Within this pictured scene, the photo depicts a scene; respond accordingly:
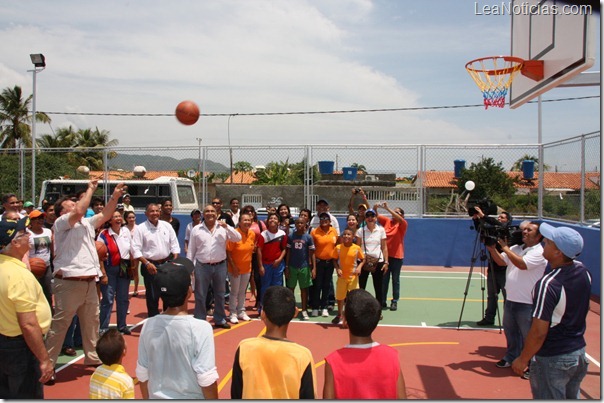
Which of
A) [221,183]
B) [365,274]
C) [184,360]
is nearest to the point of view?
[184,360]

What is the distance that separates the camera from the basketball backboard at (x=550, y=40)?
5.71 metres

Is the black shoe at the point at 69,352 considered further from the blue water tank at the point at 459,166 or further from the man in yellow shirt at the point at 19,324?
the blue water tank at the point at 459,166

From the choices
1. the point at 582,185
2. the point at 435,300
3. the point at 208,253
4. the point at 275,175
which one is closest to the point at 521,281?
the point at 208,253

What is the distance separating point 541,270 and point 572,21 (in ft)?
9.70

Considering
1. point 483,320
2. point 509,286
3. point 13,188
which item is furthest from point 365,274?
point 13,188

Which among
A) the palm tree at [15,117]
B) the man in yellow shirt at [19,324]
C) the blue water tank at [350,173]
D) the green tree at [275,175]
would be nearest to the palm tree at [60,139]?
the palm tree at [15,117]

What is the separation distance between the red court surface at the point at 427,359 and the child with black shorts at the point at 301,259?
65cm

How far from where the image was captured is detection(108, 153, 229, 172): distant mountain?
47.3 ft

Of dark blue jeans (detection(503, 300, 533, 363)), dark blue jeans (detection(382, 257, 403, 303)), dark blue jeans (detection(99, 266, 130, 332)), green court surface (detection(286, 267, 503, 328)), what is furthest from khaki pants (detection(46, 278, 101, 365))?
dark blue jeans (detection(382, 257, 403, 303))

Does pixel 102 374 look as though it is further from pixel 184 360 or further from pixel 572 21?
pixel 572 21

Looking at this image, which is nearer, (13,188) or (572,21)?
(572,21)

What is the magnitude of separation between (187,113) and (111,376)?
6.48 meters

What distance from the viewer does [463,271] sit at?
13461 millimetres

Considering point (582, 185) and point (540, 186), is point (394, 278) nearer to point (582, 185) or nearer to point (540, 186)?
point (582, 185)
